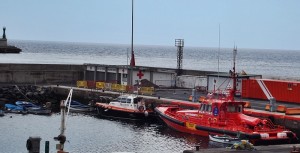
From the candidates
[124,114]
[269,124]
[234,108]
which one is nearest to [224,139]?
[269,124]

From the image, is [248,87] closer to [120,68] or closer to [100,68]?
[120,68]

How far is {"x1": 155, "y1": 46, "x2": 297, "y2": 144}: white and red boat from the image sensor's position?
4194 centimetres

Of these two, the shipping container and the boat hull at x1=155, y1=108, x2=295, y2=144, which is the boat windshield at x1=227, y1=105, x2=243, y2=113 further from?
the shipping container

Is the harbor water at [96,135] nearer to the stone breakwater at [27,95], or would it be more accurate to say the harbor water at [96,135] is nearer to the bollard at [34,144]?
the stone breakwater at [27,95]

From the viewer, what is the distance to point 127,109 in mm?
55719

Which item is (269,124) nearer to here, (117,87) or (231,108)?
(231,108)

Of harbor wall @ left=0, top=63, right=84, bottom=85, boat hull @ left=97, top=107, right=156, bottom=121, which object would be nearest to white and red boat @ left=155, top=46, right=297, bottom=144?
boat hull @ left=97, top=107, right=156, bottom=121

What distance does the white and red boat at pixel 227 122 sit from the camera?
41.9 meters

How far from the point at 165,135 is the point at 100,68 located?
3118cm

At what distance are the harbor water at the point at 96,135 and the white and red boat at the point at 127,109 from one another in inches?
32.0

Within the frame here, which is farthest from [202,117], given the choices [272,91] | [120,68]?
[120,68]

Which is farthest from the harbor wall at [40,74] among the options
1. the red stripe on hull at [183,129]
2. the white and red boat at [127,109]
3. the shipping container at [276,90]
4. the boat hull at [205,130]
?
the red stripe on hull at [183,129]

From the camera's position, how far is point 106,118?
57.0 m

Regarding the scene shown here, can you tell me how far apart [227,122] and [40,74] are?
117ft
